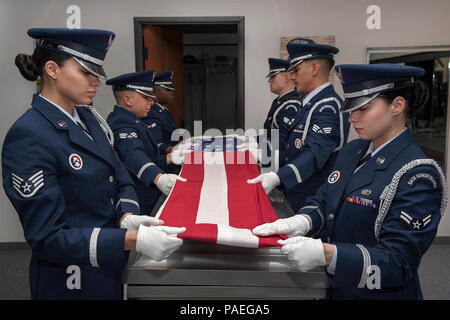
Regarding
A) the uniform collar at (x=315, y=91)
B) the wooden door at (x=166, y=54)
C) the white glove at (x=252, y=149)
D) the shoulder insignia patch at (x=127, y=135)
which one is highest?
the wooden door at (x=166, y=54)

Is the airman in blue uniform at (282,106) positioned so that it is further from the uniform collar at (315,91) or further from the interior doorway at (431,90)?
the interior doorway at (431,90)

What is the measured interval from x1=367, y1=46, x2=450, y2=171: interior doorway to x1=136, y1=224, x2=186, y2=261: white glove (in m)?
3.70

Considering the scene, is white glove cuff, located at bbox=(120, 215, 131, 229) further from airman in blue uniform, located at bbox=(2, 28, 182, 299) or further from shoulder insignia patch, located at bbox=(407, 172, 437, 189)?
shoulder insignia patch, located at bbox=(407, 172, 437, 189)

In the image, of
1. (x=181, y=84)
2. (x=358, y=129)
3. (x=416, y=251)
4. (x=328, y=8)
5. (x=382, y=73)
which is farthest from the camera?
(x=181, y=84)

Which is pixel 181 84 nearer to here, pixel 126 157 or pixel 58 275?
pixel 126 157

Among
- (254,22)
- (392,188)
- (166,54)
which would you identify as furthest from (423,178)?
(166,54)

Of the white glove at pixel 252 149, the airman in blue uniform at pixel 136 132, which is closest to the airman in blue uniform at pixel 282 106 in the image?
the white glove at pixel 252 149

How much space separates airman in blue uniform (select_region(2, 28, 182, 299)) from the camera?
1.31m

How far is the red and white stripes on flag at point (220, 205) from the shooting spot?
53.7 inches

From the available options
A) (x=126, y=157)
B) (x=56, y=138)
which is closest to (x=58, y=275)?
(x=56, y=138)

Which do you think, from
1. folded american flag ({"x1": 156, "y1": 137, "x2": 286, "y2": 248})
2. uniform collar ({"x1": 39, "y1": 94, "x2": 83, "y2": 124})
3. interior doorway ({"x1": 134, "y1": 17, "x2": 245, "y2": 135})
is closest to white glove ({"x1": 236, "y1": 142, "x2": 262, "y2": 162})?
folded american flag ({"x1": 156, "y1": 137, "x2": 286, "y2": 248})

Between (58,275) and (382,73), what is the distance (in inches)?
60.6

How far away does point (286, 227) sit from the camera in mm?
1524

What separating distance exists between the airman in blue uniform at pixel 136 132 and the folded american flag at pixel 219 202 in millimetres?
273
